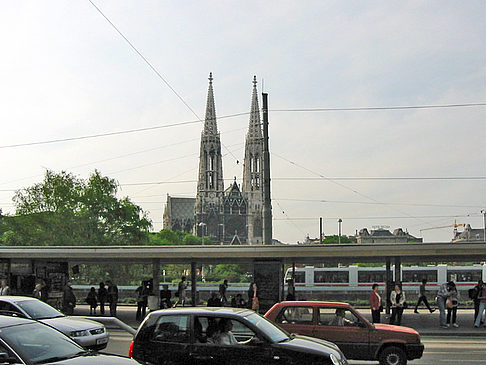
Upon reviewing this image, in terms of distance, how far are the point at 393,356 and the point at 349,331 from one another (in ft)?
3.22

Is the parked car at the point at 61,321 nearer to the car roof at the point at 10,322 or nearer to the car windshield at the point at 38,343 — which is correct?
the car roof at the point at 10,322

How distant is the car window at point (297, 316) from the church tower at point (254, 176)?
115 metres

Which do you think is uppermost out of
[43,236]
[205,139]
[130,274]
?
[205,139]

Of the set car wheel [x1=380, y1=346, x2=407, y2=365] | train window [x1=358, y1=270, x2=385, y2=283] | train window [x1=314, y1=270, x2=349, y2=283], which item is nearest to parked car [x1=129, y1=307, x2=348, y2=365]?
car wheel [x1=380, y1=346, x2=407, y2=365]

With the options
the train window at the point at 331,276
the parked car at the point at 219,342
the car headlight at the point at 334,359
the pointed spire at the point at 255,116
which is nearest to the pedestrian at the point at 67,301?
the parked car at the point at 219,342

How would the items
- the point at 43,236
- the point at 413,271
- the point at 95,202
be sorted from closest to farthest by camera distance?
the point at 413,271 → the point at 43,236 → the point at 95,202

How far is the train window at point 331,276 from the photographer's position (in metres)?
51.8

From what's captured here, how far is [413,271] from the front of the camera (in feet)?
164

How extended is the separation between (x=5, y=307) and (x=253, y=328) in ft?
24.7

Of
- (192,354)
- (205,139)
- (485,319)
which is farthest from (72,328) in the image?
(205,139)

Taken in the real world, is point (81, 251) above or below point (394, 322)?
above

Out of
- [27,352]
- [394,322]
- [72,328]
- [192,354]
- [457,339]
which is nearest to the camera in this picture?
[27,352]

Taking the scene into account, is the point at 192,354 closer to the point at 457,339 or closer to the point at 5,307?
the point at 5,307

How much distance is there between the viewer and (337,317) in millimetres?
12328
